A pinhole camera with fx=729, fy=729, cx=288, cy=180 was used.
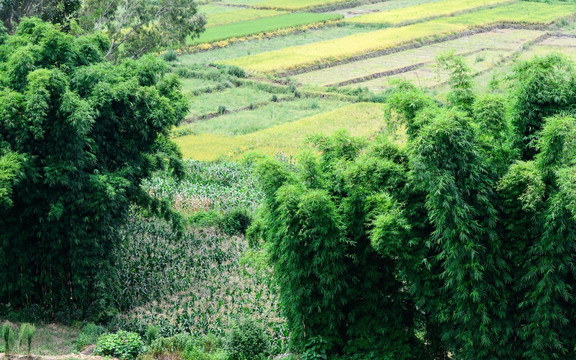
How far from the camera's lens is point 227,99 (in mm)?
38469

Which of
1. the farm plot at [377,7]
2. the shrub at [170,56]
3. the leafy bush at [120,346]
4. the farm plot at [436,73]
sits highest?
the farm plot at [377,7]

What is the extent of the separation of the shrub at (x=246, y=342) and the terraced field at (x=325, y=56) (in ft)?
51.9

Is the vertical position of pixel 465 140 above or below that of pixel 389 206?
above

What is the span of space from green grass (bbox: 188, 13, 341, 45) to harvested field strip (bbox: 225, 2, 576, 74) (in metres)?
5.88

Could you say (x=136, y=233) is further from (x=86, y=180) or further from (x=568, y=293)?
(x=568, y=293)

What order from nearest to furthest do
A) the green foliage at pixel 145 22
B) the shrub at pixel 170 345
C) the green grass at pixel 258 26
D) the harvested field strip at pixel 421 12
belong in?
the shrub at pixel 170 345 < the green foliage at pixel 145 22 < the green grass at pixel 258 26 < the harvested field strip at pixel 421 12

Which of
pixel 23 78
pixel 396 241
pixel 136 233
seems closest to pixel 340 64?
pixel 136 233

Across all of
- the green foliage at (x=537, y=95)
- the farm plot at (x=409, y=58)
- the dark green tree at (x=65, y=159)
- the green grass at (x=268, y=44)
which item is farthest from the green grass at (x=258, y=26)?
the green foliage at (x=537, y=95)

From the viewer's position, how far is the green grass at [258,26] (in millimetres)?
52934

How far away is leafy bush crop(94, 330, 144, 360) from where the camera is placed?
1352cm

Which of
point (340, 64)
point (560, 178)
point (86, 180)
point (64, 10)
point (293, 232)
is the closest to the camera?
point (560, 178)

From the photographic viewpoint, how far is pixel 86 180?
15.8 metres

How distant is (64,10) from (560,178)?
76.7 ft

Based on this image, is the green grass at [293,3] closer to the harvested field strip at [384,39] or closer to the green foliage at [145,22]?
the harvested field strip at [384,39]
